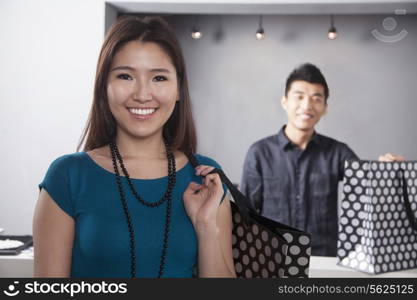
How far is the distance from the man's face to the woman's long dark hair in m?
2.04

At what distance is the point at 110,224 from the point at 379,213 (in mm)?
1048

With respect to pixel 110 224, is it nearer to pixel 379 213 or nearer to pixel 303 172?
pixel 379 213

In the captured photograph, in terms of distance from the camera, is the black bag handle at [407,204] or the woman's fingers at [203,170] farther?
the black bag handle at [407,204]

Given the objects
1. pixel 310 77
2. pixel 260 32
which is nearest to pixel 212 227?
pixel 310 77

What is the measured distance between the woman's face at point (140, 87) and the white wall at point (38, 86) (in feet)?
7.79

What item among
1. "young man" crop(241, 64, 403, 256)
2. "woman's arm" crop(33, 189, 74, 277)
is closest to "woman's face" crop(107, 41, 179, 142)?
"woman's arm" crop(33, 189, 74, 277)

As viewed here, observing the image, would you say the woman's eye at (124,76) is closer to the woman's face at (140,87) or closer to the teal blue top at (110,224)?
the woman's face at (140,87)

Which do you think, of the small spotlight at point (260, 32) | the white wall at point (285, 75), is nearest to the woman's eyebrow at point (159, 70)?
the small spotlight at point (260, 32)

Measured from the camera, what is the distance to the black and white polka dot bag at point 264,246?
96 centimetres

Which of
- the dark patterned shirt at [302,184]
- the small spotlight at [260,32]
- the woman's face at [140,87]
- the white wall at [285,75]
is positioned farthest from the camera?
the white wall at [285,75]

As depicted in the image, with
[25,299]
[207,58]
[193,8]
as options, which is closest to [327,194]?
[193,8]

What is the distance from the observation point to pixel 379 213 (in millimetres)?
1726

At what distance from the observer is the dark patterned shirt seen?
3.16 m

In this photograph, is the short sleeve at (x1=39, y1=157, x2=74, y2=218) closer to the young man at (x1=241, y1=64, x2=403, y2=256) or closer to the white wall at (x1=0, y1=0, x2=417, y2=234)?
the young man at (x1=241, y1=64, x2=403, y2=256)
